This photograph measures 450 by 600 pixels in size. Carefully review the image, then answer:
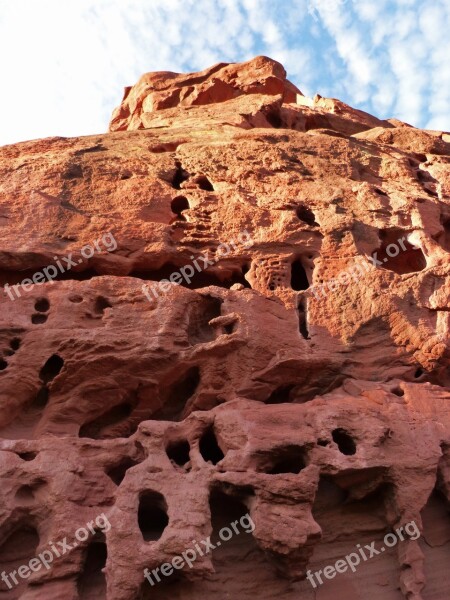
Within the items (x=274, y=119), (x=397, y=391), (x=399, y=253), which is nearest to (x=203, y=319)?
(x=397, y=391)

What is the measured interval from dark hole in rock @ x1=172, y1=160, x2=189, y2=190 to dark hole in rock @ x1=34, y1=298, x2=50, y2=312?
11.5 ft

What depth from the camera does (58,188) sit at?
9.45 meters

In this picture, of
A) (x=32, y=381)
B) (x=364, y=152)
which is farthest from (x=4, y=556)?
(x=364, y=152)

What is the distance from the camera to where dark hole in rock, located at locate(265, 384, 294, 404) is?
7.35 metres

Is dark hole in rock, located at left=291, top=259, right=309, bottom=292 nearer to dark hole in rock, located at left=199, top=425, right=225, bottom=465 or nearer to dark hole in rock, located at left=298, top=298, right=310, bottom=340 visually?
dark hole in rock, located at left=298, top=298, right=310, bottom=340

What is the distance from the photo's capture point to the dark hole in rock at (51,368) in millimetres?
6980

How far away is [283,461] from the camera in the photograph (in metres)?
6.21

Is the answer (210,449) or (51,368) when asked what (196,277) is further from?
(210,449)

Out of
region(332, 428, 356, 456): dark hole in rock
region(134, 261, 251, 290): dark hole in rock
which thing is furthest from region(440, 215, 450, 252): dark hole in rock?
region(332, 428, 356, 456): dark hole in rock

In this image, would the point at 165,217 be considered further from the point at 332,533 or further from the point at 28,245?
the point at 332,533

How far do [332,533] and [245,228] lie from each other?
4534mm

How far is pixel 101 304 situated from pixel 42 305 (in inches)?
29.0

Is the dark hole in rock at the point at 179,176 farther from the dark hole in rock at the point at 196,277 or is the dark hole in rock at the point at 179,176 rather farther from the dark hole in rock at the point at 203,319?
the dark hole in rock at the point at 203,319

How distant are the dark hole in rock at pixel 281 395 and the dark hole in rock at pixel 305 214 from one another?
10.3 ft
